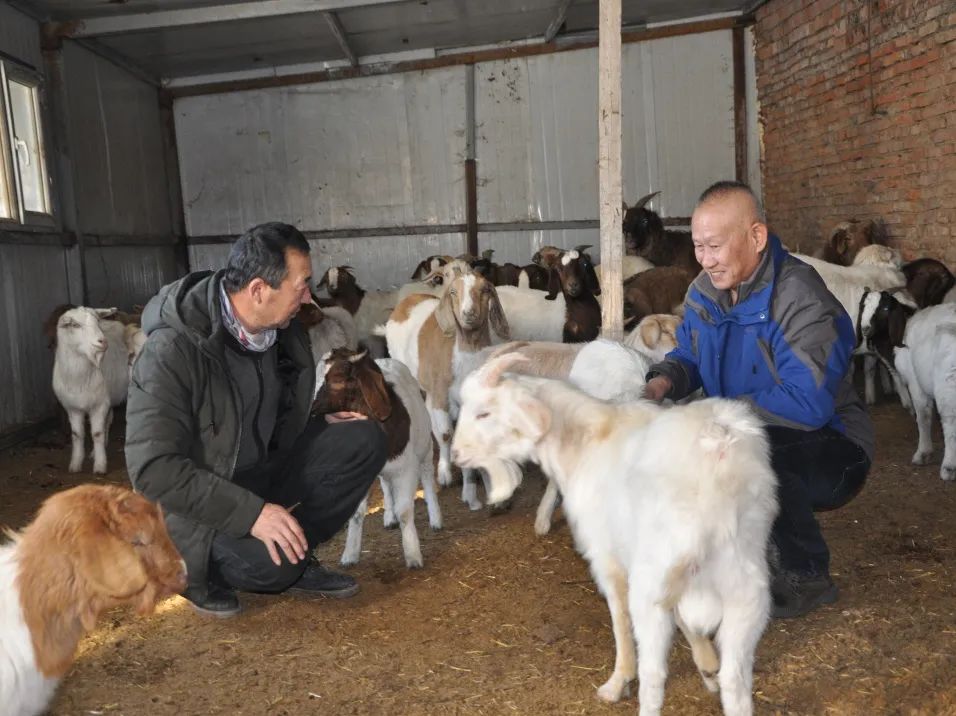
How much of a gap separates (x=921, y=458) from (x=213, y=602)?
15.6ft

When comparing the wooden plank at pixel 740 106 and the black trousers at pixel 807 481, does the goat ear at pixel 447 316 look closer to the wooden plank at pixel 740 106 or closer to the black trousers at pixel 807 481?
the black trousers at pixel 807 481

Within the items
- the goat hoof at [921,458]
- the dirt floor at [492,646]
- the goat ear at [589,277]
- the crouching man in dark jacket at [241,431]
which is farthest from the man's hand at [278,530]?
the goat ear at [589,277]

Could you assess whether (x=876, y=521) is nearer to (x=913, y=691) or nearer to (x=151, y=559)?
(x=913, y=691)

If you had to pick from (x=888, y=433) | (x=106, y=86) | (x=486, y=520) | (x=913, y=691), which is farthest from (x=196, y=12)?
(x=913, y=691)

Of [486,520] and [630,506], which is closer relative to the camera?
[630,506]

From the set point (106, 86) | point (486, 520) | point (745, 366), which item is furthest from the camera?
point (106, 86)

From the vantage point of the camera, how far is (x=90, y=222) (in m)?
11.0

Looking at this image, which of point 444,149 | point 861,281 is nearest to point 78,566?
point 861,281

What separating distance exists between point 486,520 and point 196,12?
7346 mm

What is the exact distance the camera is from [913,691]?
309cm

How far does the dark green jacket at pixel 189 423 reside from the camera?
3.11m

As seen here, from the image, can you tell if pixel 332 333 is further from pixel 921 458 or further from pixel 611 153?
pixel 921 458

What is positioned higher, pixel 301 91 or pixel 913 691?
pixel 301 91

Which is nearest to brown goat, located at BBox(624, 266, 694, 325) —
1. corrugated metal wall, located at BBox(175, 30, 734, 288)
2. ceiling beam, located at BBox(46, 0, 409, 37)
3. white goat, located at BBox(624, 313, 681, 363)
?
white goat, located at BBox(624, 313, 681, 363)
